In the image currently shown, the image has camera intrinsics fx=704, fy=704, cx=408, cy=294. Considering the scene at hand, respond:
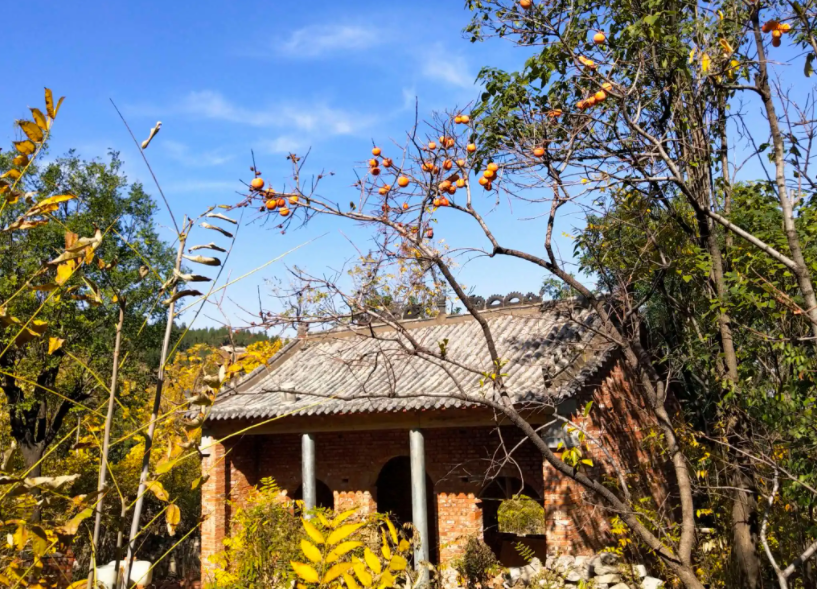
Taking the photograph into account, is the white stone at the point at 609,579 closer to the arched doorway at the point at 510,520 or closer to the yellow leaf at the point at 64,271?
the arched doorway at the point at 510,520

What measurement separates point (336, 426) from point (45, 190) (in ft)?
31.2

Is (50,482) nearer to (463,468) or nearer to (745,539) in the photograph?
(745,539)

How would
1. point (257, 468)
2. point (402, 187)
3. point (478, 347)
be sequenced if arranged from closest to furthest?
point (402, 187)
point (478, 347)
point (257, 468)

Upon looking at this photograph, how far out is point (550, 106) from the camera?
7.26 metres

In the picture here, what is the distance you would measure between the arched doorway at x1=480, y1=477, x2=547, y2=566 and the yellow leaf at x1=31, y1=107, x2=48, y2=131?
9.54 meters

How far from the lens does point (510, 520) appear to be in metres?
19.7

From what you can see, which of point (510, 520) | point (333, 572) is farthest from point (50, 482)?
point (510, 520)

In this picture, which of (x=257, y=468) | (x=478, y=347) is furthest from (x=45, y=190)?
(x=478, y=347)

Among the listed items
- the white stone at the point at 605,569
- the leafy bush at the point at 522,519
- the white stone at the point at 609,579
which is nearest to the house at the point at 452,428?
the white stone at the point at 605,569

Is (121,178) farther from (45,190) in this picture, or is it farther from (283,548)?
(283,548)

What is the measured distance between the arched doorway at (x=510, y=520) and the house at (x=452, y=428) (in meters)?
0.06

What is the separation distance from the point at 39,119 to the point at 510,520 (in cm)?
1967

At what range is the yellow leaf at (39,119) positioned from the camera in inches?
61.1

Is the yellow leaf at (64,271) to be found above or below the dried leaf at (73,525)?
above
